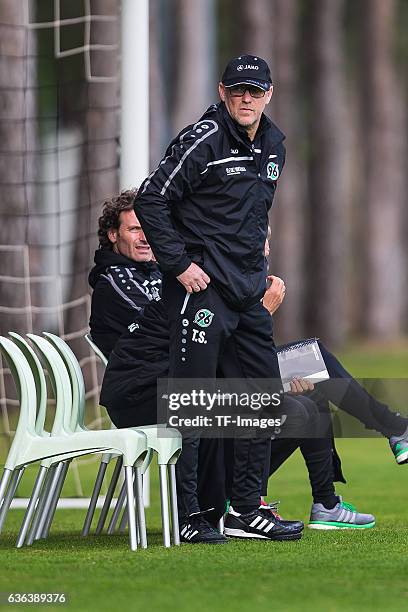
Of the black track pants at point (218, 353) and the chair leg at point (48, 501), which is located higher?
the black track pants at point (218, 353)

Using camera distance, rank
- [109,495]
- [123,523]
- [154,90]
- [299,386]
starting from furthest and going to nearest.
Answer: [154,90], [123,523], [109,495], [299,386]

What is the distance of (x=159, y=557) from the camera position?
19.6 ft

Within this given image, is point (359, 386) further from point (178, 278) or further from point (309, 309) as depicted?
point (309, 309)

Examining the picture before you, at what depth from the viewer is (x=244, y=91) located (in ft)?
21.2

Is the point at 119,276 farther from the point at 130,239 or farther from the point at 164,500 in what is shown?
the point at 164,500

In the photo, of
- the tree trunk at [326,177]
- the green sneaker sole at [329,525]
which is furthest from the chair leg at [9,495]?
the tree trunk at [326,177]

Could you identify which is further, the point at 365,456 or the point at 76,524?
the point at 365,456

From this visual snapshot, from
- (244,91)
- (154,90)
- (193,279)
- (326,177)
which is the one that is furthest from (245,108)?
(326,177)

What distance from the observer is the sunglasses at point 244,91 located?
6.45 m

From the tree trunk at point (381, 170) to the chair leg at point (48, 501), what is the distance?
99.6 ft

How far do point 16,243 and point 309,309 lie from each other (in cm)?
1946

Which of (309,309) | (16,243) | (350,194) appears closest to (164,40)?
(309,309)

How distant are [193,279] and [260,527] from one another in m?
1.07

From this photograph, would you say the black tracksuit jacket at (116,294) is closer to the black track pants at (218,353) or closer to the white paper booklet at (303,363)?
the black track pants at (218,353)
